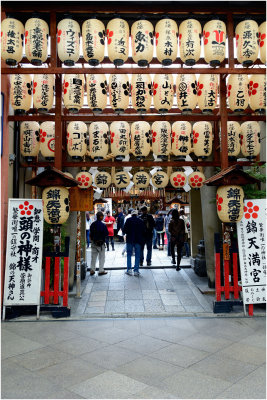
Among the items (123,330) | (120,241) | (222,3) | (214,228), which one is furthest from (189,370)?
(120,241)

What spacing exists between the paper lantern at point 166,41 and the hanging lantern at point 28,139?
12.4 feet

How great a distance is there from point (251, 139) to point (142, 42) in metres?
3.68

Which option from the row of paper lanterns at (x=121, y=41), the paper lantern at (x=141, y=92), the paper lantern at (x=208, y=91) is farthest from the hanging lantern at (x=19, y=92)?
the paper lantern at (x=208, y=91)

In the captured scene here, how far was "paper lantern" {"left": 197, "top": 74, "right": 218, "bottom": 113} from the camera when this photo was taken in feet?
26.8

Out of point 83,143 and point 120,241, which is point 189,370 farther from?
point 120,241

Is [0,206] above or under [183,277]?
above

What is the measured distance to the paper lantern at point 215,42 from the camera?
7.34 m

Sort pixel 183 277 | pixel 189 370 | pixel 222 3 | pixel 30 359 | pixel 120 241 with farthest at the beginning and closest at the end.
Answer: pixel 120 241 → pixel 183 277 → pixel 222 3 → pixel 30 359 → pixel 189 370

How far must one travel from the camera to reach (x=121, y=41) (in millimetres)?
7293

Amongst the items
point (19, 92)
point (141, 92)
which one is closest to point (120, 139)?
point (141, 92)

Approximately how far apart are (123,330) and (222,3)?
7668 millimetres

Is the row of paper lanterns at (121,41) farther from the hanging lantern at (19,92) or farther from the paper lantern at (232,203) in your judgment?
the paper lantern at (232,203)

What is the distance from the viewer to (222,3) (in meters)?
7.57

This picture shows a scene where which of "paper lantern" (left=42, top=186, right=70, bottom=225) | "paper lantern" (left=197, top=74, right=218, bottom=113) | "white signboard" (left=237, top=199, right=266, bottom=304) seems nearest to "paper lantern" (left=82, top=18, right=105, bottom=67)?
"paper lantern" (left=197, top=74, right=218, bottom=113)
